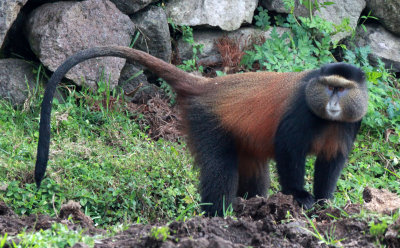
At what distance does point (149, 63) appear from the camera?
19.2ft

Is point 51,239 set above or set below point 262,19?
below

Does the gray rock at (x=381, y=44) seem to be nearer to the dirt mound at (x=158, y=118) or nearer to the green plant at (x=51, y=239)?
the dirt mound at (x=158, y=118)

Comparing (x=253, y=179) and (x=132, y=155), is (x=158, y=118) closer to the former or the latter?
(x=132, y=155)

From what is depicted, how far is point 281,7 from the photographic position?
8516 mm

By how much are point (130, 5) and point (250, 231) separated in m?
4.57

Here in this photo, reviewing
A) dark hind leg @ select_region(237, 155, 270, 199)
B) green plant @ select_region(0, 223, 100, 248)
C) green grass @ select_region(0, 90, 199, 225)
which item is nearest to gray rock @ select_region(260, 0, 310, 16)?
green grass @ select_region(0, 90, 199, 225)

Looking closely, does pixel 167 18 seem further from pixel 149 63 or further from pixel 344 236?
pixel 344 236

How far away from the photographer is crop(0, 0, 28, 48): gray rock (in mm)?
6617

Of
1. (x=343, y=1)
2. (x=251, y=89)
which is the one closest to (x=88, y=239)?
(x=251, y=89)

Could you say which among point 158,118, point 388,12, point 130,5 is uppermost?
point 130,5

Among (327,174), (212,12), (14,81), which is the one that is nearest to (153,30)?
(212,12)

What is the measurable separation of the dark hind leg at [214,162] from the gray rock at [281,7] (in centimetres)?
346

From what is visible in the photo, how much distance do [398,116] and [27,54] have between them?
15.8 feet

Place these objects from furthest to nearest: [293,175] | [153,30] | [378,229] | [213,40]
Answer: [213,40] < [153,30] < [293,175] < [378,229]
